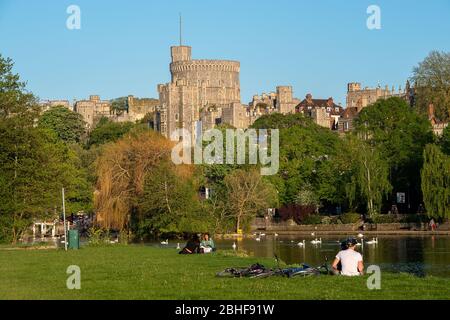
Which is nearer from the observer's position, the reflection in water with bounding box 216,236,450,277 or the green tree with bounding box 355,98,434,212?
the reflection in water with bounding box 216,236,450,277

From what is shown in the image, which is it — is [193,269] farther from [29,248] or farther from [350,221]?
[350,221]

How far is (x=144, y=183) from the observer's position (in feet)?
180

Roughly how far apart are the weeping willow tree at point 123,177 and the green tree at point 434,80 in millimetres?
52975

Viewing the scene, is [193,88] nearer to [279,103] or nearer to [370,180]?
[279,103]

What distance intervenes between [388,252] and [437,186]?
759 inches

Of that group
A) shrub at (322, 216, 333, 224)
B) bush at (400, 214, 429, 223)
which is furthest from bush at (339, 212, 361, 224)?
bush at (400, 214, 429, 223)

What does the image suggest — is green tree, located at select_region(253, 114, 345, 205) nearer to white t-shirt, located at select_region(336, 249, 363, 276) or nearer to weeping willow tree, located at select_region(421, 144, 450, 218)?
weeping willow tree, located at select_region(421, 144, 450, 218)

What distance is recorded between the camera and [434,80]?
105m

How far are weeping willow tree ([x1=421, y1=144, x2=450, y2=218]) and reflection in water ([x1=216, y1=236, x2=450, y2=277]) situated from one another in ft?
15.4

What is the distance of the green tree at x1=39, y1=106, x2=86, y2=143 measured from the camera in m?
115

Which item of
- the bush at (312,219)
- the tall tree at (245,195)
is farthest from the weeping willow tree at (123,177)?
the bush at (312,219)

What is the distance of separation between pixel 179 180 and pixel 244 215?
25.0 feet

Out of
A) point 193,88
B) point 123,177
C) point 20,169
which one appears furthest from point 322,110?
point 20,169

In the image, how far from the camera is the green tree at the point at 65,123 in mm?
115031
